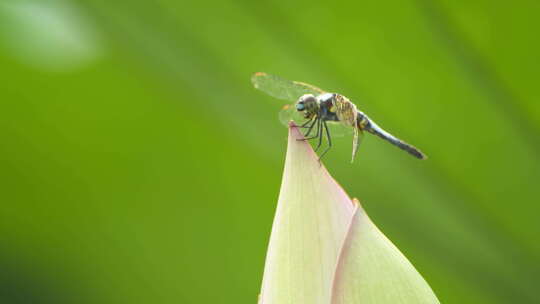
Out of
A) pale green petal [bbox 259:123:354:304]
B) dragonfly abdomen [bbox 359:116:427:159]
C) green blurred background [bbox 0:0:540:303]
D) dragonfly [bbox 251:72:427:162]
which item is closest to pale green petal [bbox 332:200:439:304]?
pale green petal [bbox 259:123:354:304]

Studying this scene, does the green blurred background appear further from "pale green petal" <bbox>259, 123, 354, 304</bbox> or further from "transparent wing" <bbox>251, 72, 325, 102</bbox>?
"pale green petal" <bbox>259, 123, 354, 304</bbox>

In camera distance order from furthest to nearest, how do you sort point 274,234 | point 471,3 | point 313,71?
point 313,71 → point 471,3 → point 274,234

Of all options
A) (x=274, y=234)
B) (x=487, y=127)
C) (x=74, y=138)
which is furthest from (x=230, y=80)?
(x=274, y=234)

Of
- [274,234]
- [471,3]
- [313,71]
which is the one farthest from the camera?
[313,71]

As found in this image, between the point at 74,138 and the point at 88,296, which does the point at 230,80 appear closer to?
the point at 74,138

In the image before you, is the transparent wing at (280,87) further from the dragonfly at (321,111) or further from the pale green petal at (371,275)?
the pale green petal at (371,275)

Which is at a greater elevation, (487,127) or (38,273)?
(487,127)

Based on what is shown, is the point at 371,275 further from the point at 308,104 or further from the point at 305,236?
the point at 308,104
